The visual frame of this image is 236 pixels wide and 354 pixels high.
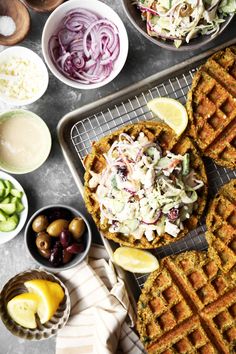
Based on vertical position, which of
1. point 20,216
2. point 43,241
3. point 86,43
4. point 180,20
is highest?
point 180,20

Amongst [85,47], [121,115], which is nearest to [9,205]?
[121,115]

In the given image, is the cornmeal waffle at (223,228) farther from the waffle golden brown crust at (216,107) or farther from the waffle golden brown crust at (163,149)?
A: the waffle golden brown crust at (216,107)

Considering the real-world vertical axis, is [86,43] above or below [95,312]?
above

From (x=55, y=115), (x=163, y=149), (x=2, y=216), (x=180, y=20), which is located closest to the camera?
(x=180, y=20)

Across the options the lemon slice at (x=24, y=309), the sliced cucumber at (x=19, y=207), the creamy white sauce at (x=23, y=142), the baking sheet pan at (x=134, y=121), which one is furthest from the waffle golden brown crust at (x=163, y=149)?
the lemon slice at (x=24, y=309)

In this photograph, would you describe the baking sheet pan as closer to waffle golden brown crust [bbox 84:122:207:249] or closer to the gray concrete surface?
the gray concrete surface

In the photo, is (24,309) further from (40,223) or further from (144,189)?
(144,189)

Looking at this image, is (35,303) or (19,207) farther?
(19,207)

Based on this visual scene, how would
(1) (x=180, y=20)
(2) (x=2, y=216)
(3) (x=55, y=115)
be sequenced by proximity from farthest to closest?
1. (3) (x=55, y=115)
2. (2) (x=2, y=216)
3. (1) (x=180, y=20)
